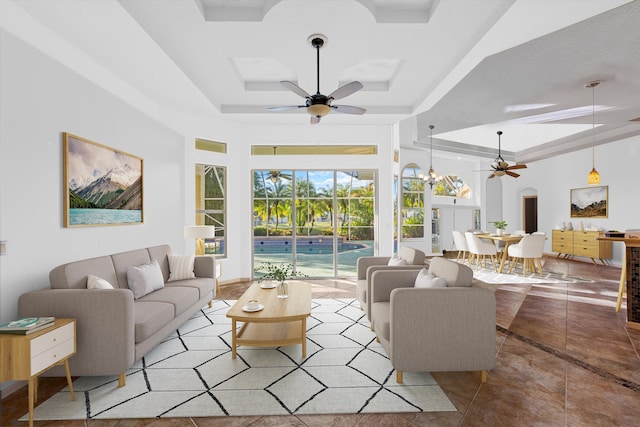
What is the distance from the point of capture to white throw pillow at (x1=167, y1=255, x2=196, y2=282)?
4205 millimetres

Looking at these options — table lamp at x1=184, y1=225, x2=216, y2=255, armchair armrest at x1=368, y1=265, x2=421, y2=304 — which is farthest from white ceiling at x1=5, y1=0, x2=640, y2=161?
armchair armrest at x1=368, y1=265, x2=421, y2=304

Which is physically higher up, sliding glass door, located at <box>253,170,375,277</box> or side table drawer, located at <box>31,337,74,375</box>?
sliding glass door, located at <box>253,170,375,277</box>

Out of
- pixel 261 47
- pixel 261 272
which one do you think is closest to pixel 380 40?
pixel 261 47

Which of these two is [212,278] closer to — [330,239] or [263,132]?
[330,239]

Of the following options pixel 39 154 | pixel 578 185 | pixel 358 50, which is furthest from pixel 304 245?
pixel 578 185

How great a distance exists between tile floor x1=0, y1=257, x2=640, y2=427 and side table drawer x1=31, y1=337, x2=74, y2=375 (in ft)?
1.25

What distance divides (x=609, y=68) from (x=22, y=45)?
6517 millimetres

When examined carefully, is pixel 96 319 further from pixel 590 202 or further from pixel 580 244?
pixel 590 202

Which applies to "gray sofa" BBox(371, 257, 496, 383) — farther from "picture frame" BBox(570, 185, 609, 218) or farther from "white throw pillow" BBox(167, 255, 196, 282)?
"picture frame" BBox(570, 185, 609, 218)

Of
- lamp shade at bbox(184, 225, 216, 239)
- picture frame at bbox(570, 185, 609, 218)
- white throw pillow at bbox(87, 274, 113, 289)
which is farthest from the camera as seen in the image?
picture frame at bbox(570, 185, 609, 218)

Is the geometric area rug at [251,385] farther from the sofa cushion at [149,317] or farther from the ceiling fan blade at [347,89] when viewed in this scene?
the ceiling fan blade at [347,89]

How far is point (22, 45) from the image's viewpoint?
261 centimetres

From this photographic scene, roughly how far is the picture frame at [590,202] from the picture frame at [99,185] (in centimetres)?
1075

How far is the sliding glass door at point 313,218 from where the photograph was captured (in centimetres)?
627
